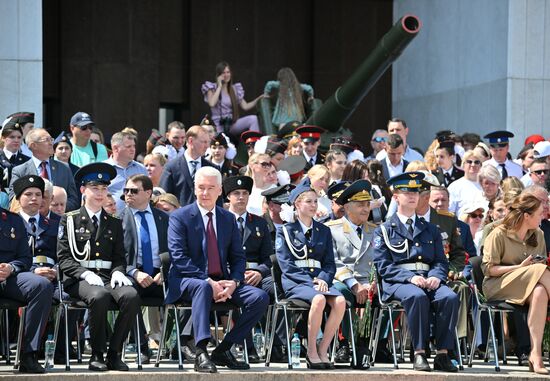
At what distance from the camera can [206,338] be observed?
35.1ft

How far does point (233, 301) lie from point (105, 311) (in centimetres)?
112

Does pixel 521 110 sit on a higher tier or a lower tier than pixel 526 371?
higher

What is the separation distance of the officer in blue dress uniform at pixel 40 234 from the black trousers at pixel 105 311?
0.42 meters

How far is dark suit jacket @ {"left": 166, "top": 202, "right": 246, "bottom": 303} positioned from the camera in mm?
11023

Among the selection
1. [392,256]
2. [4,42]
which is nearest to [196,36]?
[4,42]

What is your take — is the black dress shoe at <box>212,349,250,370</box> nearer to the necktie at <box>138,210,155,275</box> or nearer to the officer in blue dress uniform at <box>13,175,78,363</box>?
the necktie at <box>138,210,155,275</box>

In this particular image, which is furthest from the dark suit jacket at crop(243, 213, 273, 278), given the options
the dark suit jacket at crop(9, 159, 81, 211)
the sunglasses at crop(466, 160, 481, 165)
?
the sunglasses at crop(466, 160, 481, 165)

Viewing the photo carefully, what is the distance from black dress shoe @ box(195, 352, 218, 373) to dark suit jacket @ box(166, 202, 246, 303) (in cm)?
62

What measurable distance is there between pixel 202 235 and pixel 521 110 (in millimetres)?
9541

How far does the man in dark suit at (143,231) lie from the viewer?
11.6 metres

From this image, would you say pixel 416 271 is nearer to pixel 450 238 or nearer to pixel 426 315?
pixel 426 315

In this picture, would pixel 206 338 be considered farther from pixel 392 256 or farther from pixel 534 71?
pixel 534 71

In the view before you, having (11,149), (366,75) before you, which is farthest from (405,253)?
(366,75)

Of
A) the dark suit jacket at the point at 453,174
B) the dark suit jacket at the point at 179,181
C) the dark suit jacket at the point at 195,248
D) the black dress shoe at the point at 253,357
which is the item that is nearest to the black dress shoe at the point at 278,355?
the black dress shoe at the point at 253,357
